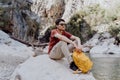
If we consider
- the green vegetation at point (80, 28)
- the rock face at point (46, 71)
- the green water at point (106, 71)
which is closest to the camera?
the rock face at point (46, 71)

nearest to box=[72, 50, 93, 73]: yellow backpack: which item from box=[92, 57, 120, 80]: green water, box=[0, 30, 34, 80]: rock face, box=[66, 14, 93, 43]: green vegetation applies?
box=[0, 30, 34, 80]: rock face

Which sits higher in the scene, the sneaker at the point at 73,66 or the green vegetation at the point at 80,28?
the sneaker at the point at 73,66

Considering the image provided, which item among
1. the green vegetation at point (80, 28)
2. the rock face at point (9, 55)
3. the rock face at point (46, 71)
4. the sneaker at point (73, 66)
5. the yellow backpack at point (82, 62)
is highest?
the yellow backpack at point (82, 62)

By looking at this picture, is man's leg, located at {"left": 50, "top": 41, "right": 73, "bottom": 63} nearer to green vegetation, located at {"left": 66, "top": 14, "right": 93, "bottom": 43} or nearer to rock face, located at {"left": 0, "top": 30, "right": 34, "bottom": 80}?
rock face, located at {"left": 0, "top": 30, "right": 34, "bottom": 80}

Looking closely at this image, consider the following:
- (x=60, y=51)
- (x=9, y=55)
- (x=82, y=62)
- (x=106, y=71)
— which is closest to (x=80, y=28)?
(x=106, y=71)

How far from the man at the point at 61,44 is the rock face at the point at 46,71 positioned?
212mm

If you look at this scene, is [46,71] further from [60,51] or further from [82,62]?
[82,62]

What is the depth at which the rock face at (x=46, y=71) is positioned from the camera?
8.23 m

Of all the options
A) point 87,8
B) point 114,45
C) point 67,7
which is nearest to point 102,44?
point 114,45

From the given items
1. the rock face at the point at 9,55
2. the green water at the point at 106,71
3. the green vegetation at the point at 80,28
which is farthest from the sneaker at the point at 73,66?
the green vegetation at the point at 80,28

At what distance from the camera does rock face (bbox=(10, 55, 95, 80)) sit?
823cm

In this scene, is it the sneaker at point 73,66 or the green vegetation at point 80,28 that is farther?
the green vegetation at point 80,28

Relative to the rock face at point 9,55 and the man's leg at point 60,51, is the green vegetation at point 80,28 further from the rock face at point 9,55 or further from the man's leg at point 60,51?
the man's leg at point 60,51

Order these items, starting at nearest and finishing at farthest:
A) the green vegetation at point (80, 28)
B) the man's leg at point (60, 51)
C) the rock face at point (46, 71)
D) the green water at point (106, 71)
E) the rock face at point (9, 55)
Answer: the rock face at point (46, 71) → the man's leg at point (60, 51) → the rock face at point (9, 55) → the green water at point (106, 71) → the green vegetation at point (80, 28)
